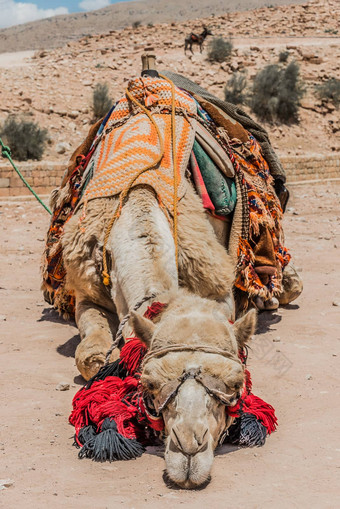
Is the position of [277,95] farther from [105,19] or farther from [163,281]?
[105,19]

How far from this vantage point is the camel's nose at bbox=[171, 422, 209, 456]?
2.48 meters

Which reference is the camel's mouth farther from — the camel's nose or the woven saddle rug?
the woven saddle rug

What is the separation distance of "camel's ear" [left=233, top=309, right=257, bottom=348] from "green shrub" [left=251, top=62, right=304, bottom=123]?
27.0 meters

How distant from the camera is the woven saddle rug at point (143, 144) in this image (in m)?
4.18

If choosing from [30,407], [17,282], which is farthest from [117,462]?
[17,282]

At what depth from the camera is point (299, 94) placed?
29969 mm

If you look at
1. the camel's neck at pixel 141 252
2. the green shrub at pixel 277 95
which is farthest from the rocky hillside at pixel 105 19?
the camel's neck at pixel 141 252

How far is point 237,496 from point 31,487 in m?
0.80

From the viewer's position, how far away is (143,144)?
4445 millimetres

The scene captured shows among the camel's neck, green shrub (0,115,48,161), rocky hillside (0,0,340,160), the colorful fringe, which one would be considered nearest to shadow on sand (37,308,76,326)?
the camel's neck

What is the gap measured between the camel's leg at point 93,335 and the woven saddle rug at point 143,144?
695 millimetres

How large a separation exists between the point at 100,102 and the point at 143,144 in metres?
21.5

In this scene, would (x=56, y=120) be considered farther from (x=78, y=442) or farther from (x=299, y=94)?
(x=78, y=442)

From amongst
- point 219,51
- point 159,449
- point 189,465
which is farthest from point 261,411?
point 219,51
